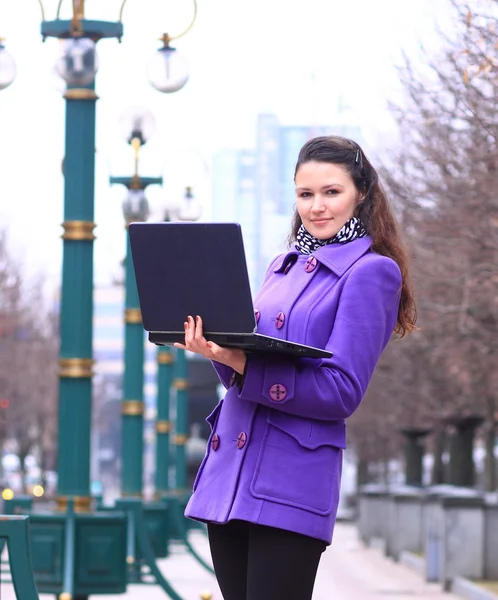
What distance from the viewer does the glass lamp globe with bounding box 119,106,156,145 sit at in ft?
57.5

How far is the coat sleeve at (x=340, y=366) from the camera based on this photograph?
3822mm

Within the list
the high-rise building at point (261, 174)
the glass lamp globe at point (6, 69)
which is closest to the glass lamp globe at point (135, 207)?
the glass lamp globe at point (6, 69)

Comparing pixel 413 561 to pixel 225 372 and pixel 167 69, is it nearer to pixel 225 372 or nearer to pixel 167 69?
pixel 167 69

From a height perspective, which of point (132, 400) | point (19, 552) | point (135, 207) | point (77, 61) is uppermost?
point (77, 61)

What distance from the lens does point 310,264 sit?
4.09 meters

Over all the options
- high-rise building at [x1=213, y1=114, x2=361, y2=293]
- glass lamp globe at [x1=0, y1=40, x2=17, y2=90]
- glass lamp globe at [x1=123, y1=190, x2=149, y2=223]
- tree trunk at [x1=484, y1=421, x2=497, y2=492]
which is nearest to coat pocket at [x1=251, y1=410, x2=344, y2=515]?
glass lamp globe at [x1=0, y1=40, x2=17, y2=90]

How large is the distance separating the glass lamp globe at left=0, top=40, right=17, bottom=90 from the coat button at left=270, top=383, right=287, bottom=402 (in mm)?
A: 8650

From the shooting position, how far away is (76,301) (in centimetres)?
1122

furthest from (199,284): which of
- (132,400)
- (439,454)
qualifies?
(439,454)

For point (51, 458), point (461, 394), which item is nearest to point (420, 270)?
point (461, 394)

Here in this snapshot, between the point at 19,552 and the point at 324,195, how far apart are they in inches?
92.5

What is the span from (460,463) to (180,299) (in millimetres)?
20773

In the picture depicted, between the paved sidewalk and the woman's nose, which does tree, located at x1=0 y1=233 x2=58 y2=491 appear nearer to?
the paved sidewalk

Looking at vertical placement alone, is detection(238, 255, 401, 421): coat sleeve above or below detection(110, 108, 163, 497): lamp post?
above
